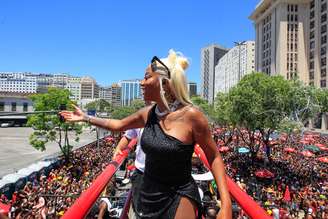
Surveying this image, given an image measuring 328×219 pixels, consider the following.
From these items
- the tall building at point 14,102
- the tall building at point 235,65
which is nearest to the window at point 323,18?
the tall building at point 235,65

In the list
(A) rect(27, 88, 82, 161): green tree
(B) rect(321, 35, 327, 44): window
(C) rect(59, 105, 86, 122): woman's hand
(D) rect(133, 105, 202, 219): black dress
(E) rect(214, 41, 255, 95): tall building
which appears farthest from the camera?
(E) rect(214, 41, 255, 95): tall building

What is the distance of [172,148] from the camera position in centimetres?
215

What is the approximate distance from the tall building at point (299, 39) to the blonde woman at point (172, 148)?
83.3 meters

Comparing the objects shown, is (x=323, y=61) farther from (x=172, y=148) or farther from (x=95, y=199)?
(x=172, y=148)

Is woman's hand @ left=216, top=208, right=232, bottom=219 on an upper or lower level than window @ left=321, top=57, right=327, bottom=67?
lower

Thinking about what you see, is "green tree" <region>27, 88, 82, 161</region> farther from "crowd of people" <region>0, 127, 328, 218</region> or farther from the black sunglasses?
the black sunglasses

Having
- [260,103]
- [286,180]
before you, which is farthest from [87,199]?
[260,103]

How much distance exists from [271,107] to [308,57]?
216 ft

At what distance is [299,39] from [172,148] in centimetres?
9419

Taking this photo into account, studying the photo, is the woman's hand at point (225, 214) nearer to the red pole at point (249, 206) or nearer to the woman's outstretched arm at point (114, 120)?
the red pole at point (249, 206)

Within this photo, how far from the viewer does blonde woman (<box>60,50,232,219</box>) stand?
7.15 feet

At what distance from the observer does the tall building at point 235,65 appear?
128m

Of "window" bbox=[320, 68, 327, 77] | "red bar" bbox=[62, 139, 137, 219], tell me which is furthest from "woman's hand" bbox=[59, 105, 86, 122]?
"window" bbox=[320, 68, 327, 77]

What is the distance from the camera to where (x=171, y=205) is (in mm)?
2193
